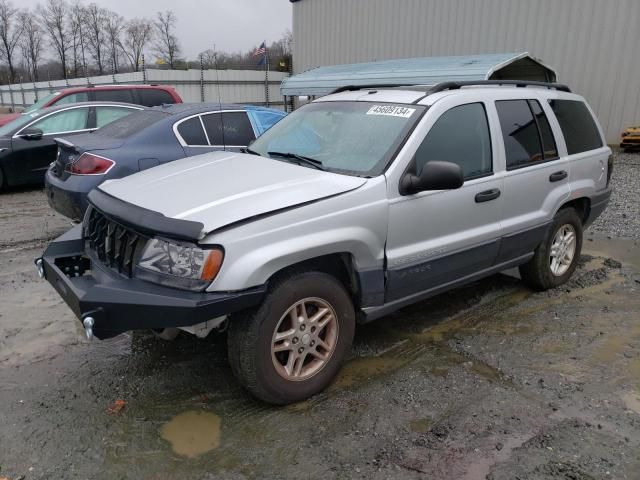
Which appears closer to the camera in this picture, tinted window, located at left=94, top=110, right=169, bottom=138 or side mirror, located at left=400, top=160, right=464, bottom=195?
side mirror, located at left=400, top=160, right=464, bottom=195

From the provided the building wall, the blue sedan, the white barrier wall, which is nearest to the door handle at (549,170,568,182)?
the blue sedan

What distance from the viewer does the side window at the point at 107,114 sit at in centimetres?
929

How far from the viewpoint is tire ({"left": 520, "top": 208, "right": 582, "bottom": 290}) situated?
4680mm

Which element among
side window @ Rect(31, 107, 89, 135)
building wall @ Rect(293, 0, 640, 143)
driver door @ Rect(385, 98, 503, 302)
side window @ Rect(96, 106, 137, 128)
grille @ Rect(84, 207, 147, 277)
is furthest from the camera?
building wall @ Rect(293, 0, 640, 143)

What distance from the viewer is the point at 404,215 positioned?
10.9 feet

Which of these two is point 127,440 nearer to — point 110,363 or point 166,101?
point 110,363

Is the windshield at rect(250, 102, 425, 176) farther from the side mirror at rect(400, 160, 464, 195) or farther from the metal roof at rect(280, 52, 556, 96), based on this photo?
the metal roof at rect(280, 52, 556, 96)

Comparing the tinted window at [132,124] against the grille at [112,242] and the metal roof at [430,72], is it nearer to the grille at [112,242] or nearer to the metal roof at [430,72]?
the grille at [112,242]

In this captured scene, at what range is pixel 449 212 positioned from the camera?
141 inches

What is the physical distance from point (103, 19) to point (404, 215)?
79.3 meters

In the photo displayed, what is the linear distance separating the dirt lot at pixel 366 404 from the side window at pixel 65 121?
5.49 meters

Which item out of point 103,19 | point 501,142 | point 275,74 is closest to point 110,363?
point 501,142

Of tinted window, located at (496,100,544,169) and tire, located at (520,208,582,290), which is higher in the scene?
tinted window, located at (496,100,544,169)

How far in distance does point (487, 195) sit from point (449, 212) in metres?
0.44
